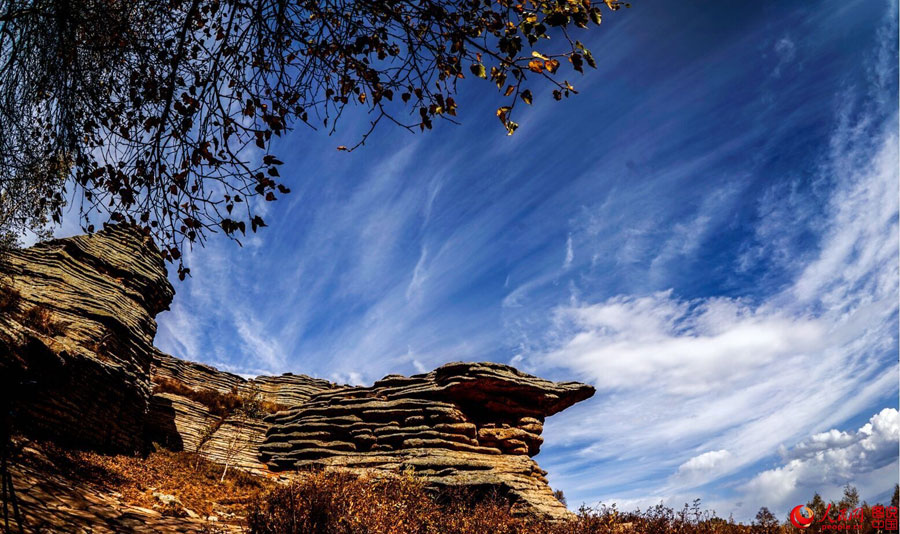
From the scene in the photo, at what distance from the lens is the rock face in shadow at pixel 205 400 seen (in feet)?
32.3

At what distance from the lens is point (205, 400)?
23266 mm

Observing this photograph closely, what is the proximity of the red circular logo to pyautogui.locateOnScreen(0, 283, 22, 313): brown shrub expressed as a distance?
18.7m

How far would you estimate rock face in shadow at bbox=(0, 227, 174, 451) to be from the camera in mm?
8922

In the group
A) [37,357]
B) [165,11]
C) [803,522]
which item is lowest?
[803,522]

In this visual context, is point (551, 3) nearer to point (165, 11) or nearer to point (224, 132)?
point (224, 132)

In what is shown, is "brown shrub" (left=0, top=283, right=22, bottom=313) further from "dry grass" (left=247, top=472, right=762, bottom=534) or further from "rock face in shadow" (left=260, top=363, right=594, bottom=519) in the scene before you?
"rock face in shadow" (left=260, top=363, right=594, bottom=519)

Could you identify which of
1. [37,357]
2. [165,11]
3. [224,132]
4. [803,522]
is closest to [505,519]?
[803,522]

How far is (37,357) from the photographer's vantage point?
8.97m

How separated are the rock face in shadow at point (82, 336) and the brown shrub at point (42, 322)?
19mm

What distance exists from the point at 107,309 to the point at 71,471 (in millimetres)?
6701
